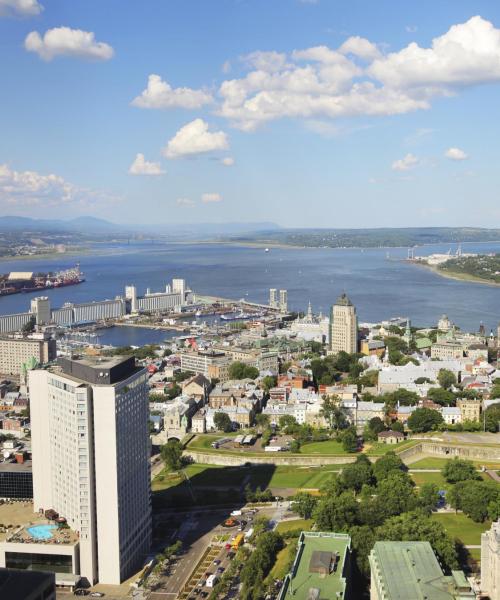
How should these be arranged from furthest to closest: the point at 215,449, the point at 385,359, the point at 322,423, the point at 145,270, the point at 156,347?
the point at 145,270, the point at 156,347, the point at 385,359, the point at 322,423, the point at 215,449

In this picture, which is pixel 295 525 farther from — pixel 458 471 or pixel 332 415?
pixel 332 415

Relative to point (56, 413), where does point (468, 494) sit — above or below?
below

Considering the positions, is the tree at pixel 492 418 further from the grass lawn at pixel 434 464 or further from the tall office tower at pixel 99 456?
the tall office tower at pixel 99 456

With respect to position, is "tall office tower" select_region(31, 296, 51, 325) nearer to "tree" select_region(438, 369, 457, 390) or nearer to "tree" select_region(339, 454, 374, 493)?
"tree" select_region(438, 369, 457, 390)

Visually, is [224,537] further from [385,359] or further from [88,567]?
[385,359]

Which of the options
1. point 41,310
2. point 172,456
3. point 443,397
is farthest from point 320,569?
point 41,310

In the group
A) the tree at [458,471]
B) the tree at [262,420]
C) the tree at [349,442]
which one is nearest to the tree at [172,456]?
the tree at [262,420]

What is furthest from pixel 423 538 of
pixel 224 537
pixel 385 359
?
pixel 385 359
